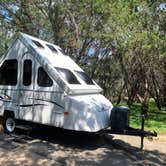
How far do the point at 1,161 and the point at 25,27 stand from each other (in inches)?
Result: 447

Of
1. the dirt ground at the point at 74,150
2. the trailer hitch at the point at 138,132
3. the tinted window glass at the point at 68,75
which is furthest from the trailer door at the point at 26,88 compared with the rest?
the trailer hitch at the point at 138,132

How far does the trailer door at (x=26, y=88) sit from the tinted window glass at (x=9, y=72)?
40cm

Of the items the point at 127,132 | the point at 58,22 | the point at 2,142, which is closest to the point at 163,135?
the point at 127,132

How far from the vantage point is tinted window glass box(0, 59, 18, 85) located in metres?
9.80

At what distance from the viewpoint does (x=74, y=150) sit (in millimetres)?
8219

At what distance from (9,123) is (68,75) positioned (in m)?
2.67

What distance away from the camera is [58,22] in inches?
652

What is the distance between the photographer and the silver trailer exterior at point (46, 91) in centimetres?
814

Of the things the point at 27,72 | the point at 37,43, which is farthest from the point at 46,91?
the point at 37,43

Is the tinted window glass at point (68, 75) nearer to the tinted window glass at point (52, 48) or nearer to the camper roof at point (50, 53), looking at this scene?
the camper roof at point (50, 53)

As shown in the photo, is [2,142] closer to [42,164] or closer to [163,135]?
[42,164]

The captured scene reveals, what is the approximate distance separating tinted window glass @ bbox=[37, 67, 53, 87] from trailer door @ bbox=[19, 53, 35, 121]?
29cm

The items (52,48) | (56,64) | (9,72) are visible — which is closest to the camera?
(56,64)

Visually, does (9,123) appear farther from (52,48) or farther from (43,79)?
(52,48)
